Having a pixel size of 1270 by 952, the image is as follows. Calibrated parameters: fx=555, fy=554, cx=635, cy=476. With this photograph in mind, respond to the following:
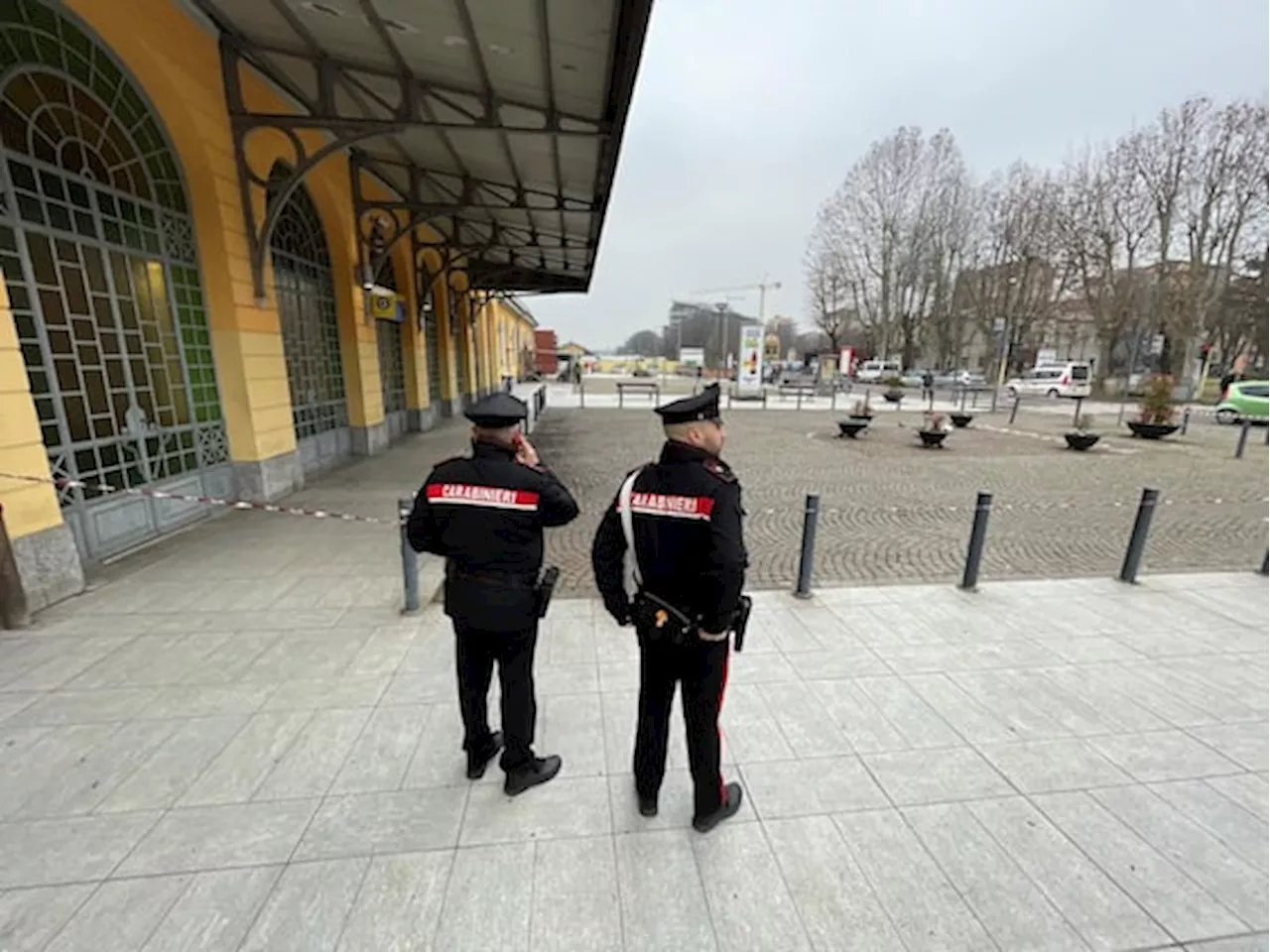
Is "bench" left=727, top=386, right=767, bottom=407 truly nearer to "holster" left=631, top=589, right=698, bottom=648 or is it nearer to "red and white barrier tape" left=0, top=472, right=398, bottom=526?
"red and white barrier tape" left=0, top=472, right=398, bottom=526

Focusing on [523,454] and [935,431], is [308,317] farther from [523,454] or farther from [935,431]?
[935,431]

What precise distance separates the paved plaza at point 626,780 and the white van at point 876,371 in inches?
1799

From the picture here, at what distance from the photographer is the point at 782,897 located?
2.10 m

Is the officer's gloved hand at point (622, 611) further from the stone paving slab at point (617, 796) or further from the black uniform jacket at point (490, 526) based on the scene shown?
the stone paving slab at point (617, 796)

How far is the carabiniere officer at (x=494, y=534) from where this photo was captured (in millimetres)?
2254

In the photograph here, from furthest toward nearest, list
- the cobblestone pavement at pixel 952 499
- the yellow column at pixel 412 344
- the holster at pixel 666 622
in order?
the yellow column at pixel 412 344 < the cobblestone pavement at pixel 952 499 < the holster at pixel 666 622

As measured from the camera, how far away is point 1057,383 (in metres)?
33.0

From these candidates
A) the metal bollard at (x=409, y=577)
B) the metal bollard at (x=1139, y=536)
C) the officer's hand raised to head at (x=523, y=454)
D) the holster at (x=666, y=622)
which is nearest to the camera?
the holster at (x=666, y=622)

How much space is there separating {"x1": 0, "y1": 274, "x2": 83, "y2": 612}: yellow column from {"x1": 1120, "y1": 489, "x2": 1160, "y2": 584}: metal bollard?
910 cm

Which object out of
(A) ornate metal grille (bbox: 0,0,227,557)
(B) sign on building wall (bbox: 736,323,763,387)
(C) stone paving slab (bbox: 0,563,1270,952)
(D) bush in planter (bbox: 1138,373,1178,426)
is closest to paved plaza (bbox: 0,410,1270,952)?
(C) stone paving slab (bbox: 0,563,1270,952)

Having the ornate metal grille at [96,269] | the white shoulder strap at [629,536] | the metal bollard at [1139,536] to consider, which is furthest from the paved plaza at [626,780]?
the ornate metal grille at [96,269]

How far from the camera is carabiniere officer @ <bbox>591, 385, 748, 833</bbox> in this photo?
6.67 ft

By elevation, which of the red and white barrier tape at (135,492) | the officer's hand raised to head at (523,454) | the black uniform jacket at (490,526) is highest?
the officer's hand raised to head at (523,454)

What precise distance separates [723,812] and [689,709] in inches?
23.1
